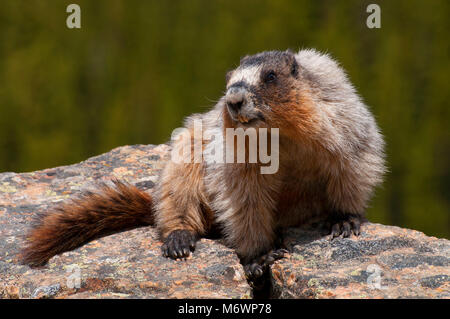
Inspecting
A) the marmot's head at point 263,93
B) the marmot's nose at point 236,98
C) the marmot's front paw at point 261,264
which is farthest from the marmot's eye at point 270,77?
the marmot's front paw at point 261,264

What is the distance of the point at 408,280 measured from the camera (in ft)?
10.3

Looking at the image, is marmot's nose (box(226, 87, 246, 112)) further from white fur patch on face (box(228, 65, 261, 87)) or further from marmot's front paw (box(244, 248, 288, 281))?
marmot's front paw (box(244, 248, 288, 281))

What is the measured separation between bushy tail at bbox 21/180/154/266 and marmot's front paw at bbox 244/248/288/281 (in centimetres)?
102

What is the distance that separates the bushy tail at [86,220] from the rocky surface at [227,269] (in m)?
0.08

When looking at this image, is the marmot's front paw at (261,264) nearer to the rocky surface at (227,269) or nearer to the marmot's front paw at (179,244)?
the rocky surface at (227,269)

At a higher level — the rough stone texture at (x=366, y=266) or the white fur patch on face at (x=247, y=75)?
the white fur patch on face at (x=247, y=75)

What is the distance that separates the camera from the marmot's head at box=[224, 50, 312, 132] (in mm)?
3250

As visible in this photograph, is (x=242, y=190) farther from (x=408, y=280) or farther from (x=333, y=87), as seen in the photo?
(x=408, y=280)

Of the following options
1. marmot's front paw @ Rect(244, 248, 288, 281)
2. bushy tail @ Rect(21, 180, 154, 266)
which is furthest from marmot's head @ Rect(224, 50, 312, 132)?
bushy tail @ Rect(21, 180, 154, 266)

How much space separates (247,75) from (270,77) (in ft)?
0.43

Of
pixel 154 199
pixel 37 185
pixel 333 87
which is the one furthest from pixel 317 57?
pixel 37 185

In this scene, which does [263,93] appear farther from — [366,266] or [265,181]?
[366,266]

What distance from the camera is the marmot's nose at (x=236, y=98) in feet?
10.6

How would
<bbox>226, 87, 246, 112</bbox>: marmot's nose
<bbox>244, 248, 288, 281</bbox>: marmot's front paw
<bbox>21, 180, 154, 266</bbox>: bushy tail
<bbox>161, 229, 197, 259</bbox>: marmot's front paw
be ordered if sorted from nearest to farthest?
<bbox>226, 87, 246, 112</bbox>: marmot's nose → <bbox>244, 248, 288, 281</bbox>: marmot's front paw → <bbox>161, 229, 197, 259</bbox>: marmot's front paw → <bbox>21, 180, 154, 266</bbox>: bushy tail
